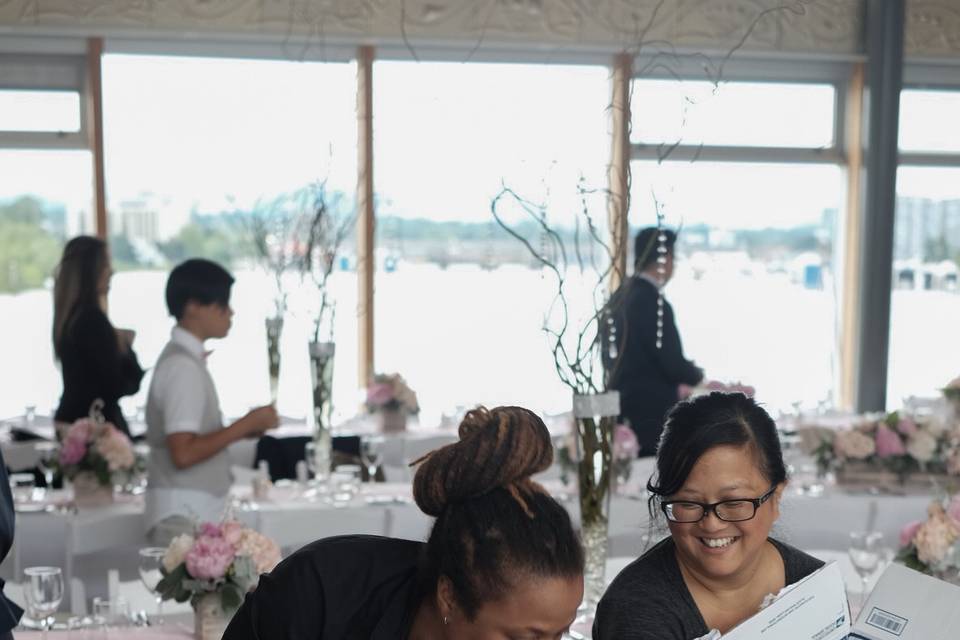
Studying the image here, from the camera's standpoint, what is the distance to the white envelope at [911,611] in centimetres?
174

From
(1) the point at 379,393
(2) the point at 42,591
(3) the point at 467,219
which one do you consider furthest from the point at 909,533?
(3) the point at 467,219

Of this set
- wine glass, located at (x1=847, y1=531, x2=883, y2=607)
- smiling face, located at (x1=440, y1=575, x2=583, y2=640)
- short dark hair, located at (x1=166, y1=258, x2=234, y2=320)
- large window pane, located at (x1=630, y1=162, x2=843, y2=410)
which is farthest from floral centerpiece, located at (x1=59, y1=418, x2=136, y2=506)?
large window pane, located at (x1=630, y1=162, x2=843, y2=410)

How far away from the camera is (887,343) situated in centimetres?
853

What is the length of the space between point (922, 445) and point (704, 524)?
303 centimetres

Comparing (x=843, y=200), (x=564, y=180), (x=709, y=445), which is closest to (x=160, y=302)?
(x=564, y=180)

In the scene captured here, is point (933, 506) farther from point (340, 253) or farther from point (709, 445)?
point (340, 253)

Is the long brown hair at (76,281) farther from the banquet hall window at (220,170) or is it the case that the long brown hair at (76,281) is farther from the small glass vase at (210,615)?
the small glass vase at (210,615)

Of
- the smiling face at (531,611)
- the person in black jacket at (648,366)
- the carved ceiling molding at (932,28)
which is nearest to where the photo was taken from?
the smiling face at (531,611)

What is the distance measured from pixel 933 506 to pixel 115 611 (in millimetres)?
1959

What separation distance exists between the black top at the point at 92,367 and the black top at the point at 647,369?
84.8 inches

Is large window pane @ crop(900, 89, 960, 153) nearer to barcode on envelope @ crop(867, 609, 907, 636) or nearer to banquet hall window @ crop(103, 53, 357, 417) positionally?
banquet hall window @ crop(103, 53, 357, 417)

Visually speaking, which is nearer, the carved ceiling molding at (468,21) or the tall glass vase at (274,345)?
the tall glass vase at (274,345)

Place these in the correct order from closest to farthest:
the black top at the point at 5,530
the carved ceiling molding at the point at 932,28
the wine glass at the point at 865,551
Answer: the black top at the point at 5,530 → the wine glass at the point at 865,551 → the carved ceiling molding at the point at 932,28

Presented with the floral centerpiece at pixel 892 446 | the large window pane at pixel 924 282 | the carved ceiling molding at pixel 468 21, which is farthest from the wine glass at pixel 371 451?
the large window pane at pixel 924 282
